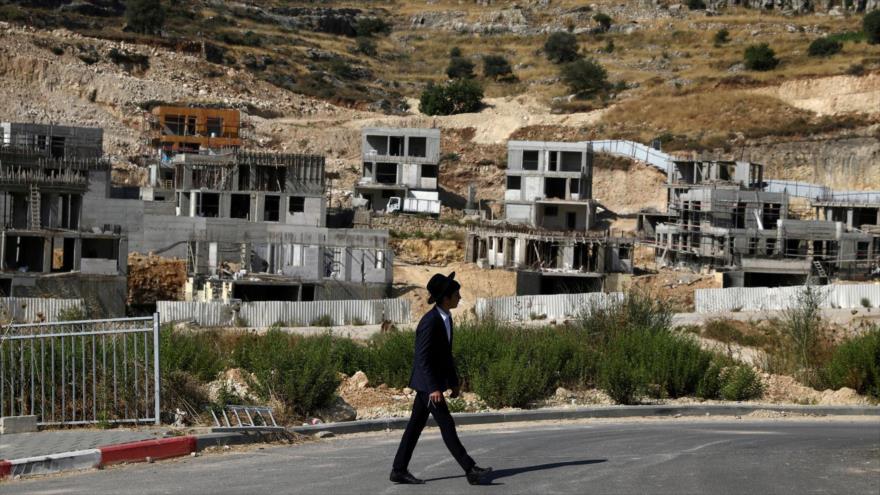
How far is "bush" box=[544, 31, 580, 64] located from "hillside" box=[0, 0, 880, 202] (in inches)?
57.2

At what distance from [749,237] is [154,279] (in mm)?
26846

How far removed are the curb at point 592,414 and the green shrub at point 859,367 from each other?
1804 millimetres

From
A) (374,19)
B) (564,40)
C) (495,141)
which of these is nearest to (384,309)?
(495,141)

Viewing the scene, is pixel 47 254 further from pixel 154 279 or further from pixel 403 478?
pixel 403 478

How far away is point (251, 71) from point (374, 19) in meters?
32.4

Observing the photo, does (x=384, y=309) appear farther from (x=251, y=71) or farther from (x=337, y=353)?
(x=251, y=71)

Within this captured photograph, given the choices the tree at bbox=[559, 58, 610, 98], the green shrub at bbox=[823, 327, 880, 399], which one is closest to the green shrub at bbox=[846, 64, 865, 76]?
the tree at bbox=[559, 58, 610, 98]

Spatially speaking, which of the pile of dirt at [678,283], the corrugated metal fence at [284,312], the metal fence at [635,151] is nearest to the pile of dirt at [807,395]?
the corrugated metal fence at [284,312]

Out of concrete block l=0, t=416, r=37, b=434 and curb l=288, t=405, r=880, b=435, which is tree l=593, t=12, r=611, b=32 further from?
concrete block l=0, t=416, r=37, b=434

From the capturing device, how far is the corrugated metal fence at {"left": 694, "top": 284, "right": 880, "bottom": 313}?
48188 mm

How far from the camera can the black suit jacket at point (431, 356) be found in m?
12.6

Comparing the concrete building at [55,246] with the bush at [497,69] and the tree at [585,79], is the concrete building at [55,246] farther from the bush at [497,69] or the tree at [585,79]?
the bush at [497,69]

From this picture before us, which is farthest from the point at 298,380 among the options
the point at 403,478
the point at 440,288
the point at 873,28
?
the point at 873,28

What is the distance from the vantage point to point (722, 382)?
21938 millimetres
